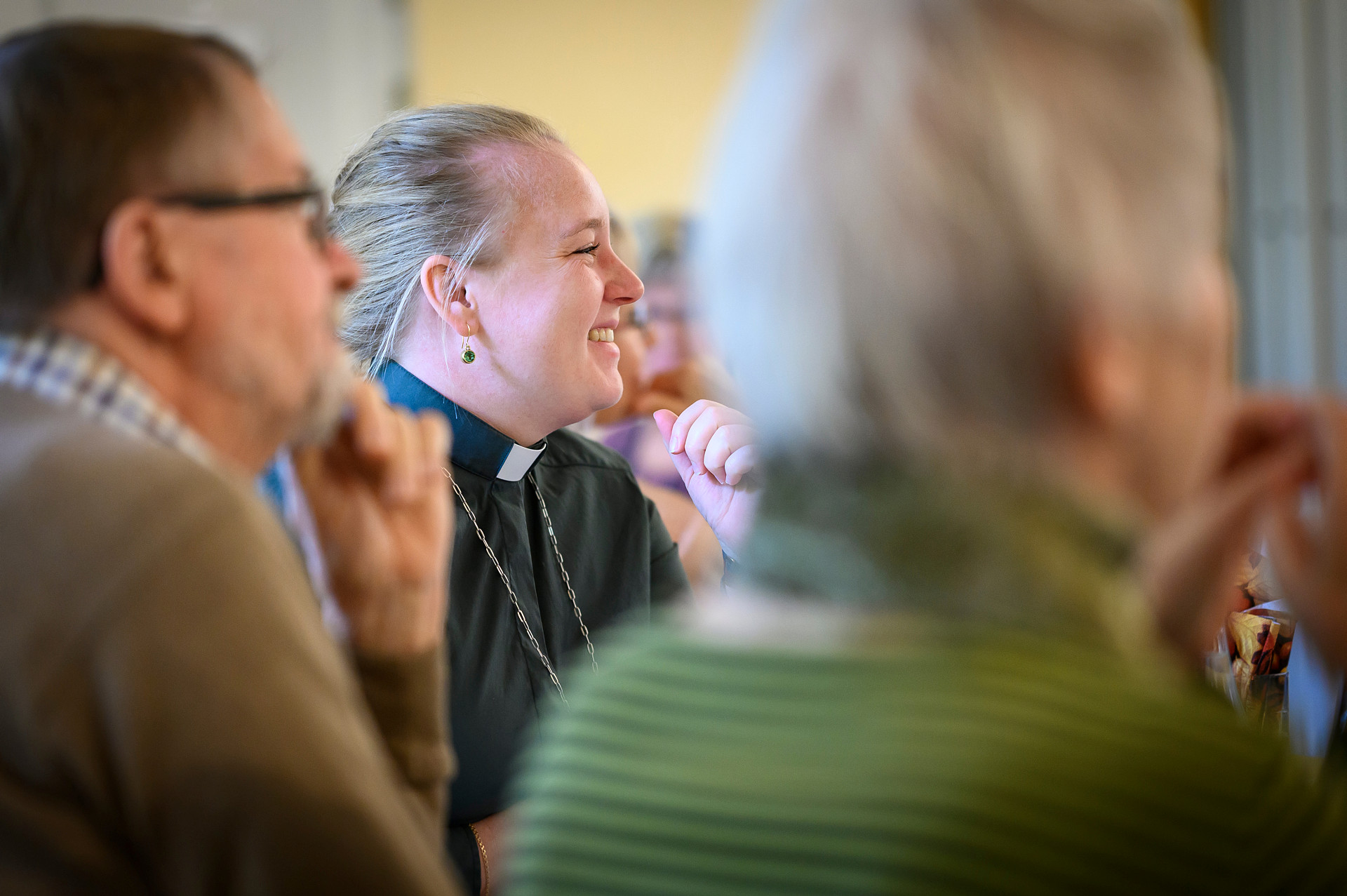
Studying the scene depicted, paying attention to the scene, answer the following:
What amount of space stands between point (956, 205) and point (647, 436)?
218 centimetres

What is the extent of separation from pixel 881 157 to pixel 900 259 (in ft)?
0.17

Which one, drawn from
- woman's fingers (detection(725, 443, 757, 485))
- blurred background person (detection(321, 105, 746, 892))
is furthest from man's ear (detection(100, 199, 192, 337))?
woman's fingers (detection(725, 443, 757, 485))

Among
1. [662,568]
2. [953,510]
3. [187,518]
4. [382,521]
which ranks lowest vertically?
[662,568]

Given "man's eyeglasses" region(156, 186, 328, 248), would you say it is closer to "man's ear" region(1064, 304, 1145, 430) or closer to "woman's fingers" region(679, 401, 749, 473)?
"man's ear" region(1064, 304, 1145, 430)

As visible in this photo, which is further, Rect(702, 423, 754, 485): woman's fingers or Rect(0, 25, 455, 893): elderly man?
Rect(702, 423, 754, 485): woman's fingers

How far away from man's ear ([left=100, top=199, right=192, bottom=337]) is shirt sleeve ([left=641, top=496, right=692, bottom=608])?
99 cm

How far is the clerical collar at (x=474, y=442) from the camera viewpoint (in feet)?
5.33

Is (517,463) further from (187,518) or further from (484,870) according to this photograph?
(187,518)

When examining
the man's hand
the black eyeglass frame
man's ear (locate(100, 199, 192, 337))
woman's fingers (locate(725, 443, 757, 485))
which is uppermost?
the black eyeglass frame

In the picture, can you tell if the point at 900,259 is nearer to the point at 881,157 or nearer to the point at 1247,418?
the point at 881,157

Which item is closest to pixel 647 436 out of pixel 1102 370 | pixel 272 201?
pixel 272 201

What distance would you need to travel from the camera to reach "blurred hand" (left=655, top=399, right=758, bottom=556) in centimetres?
167

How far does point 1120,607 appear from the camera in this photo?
0.58 metres

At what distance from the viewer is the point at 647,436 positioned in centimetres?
274
